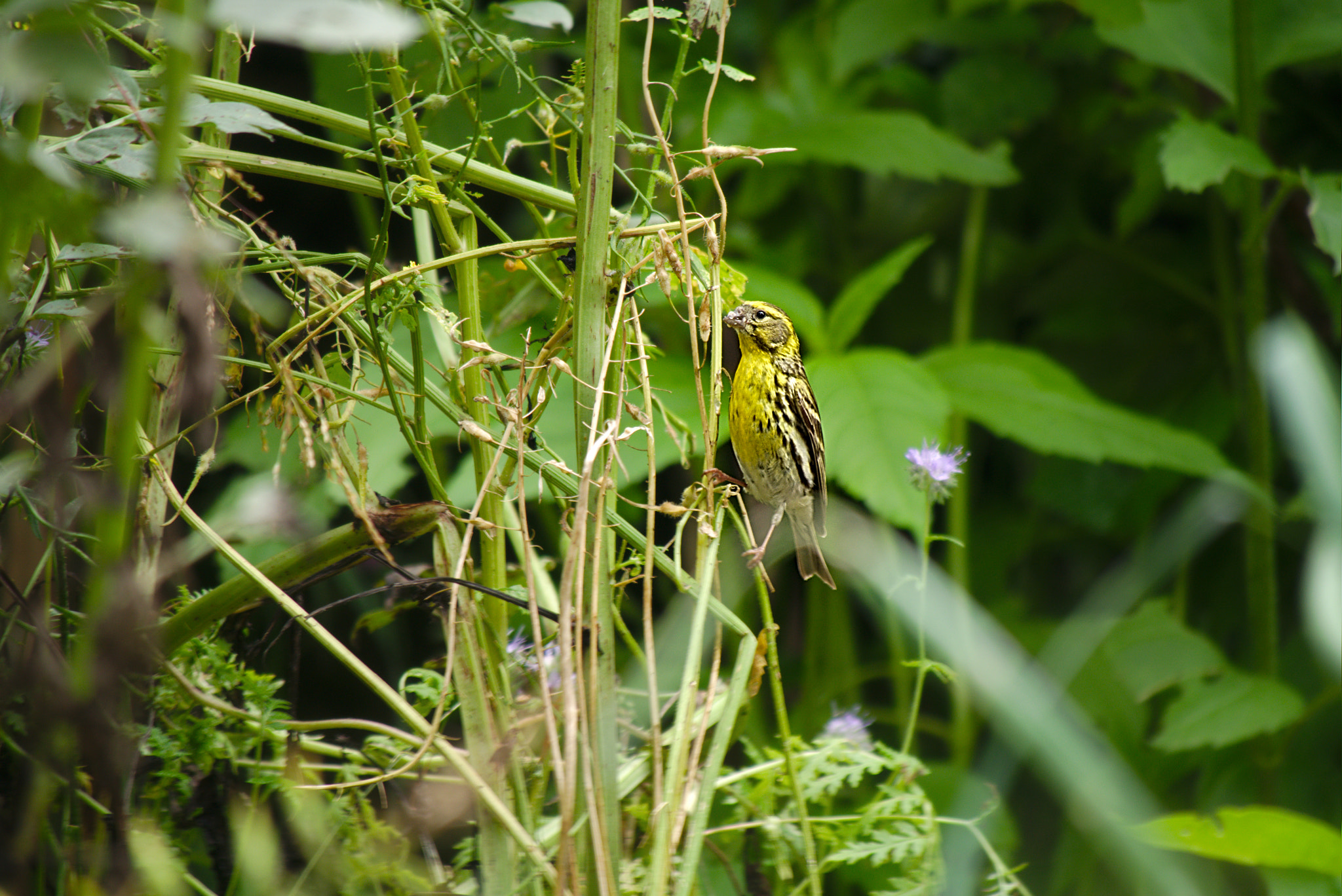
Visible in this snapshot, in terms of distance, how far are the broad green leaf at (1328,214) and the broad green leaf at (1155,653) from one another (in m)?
0.66

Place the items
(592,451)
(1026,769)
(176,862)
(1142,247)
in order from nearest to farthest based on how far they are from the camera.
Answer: (592,451)
(176,862)
(1026,769)
(1142,247)

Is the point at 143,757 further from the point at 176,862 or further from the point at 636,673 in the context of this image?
the point at 636,673

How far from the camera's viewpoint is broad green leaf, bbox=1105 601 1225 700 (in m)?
1.57

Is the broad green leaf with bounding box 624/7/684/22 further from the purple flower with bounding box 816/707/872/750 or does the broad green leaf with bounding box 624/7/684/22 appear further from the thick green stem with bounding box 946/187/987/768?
the thick green stem with bounding box 946/187/987/768

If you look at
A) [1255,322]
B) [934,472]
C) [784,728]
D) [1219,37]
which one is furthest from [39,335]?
[1219,37]

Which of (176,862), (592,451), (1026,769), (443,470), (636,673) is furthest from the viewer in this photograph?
(1026,769)

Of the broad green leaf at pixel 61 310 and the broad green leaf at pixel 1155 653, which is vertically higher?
the broad green leaf at pixel 61 310

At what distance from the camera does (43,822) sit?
22.0 inches

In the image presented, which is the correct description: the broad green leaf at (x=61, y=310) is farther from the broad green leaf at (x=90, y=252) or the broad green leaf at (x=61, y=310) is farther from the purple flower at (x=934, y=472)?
the purple flower at (x=934, y=472)

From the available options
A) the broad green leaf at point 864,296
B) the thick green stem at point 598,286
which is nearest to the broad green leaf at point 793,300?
the broad green leaf at point 864,296

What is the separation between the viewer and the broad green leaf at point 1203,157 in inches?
52.5

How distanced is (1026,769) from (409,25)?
1.77 metres

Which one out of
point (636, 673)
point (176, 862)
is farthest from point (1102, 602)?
point (176, 862)

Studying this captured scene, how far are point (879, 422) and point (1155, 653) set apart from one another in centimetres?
70
